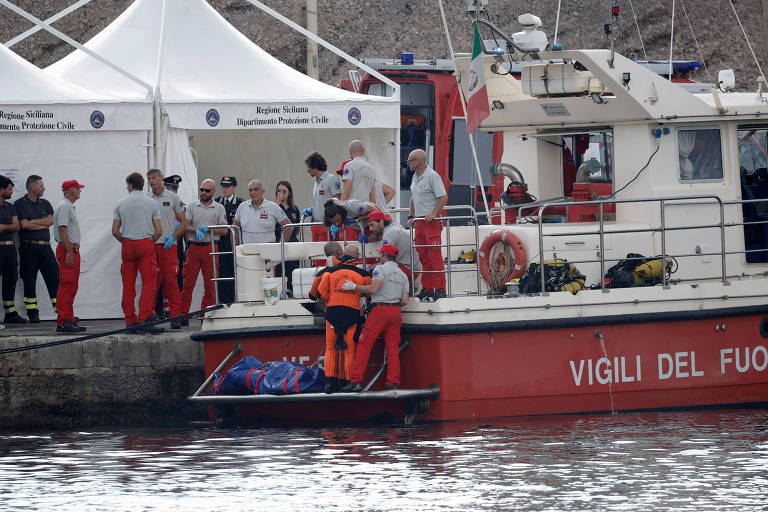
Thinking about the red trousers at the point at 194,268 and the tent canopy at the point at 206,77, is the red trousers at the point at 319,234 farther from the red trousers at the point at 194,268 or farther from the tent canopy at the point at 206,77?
the tent canopy at the point at 206,77

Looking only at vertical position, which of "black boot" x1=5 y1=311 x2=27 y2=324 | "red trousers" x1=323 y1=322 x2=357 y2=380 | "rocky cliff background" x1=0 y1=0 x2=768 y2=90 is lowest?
"red trousers" x1=323 y1=322 x2=357 y2=380

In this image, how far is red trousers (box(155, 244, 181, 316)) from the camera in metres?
12.6

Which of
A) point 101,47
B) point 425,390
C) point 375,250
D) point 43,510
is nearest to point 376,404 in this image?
point 425,390

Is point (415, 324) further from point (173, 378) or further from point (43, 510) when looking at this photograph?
point (43, 510)

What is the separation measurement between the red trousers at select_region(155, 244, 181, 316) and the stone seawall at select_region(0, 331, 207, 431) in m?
0.62

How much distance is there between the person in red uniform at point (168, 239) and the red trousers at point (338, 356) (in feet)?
7.84

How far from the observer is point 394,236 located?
10.9 metres

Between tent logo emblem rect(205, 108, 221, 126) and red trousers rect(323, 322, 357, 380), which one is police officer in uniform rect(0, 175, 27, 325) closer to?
tent logo emblem rect(205, 108, 221, 126)

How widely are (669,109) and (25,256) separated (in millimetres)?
6646

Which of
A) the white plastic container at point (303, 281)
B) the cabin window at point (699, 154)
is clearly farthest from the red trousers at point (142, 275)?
the cabin window at point (699, 154)

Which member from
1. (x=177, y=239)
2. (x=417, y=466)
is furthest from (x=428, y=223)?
(x=177, y=239)

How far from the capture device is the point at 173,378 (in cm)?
1200

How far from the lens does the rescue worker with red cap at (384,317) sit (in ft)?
34.4

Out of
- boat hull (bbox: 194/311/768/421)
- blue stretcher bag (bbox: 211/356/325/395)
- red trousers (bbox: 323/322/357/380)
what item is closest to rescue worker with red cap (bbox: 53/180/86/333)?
boat hull (bbox: 194/311/768/421)
